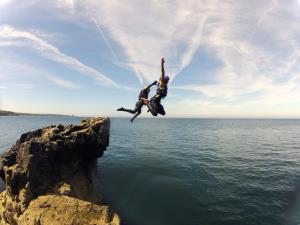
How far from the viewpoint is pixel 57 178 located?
16578 millimetres

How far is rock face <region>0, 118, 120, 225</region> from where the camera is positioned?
1171cm

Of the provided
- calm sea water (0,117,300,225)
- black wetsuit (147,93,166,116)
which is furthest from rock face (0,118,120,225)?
calm sea water (0,117,300,225)

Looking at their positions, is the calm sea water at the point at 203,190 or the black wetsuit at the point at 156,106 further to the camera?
the calm sea water at the point at 203,190

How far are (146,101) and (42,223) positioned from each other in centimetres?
895

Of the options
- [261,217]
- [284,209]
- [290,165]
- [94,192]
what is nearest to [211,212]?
[261,217]

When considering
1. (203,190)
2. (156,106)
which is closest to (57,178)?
(156,106)

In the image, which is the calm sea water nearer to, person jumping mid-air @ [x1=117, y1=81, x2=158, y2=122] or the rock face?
the rock face

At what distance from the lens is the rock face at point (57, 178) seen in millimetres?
11711

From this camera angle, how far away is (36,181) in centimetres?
1555

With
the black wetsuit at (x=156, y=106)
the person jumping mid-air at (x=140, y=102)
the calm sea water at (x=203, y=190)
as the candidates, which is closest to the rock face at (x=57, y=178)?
the person jumping mid-air at (x=140, y=102)

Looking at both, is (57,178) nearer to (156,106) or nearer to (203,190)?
(156,106)

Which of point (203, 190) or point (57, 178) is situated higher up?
point (57, 178)

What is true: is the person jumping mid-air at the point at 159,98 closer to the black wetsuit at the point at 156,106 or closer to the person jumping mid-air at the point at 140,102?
the black wetsuit at the point at 156,106

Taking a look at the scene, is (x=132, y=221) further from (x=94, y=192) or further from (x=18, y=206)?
(x=18, y=206)
